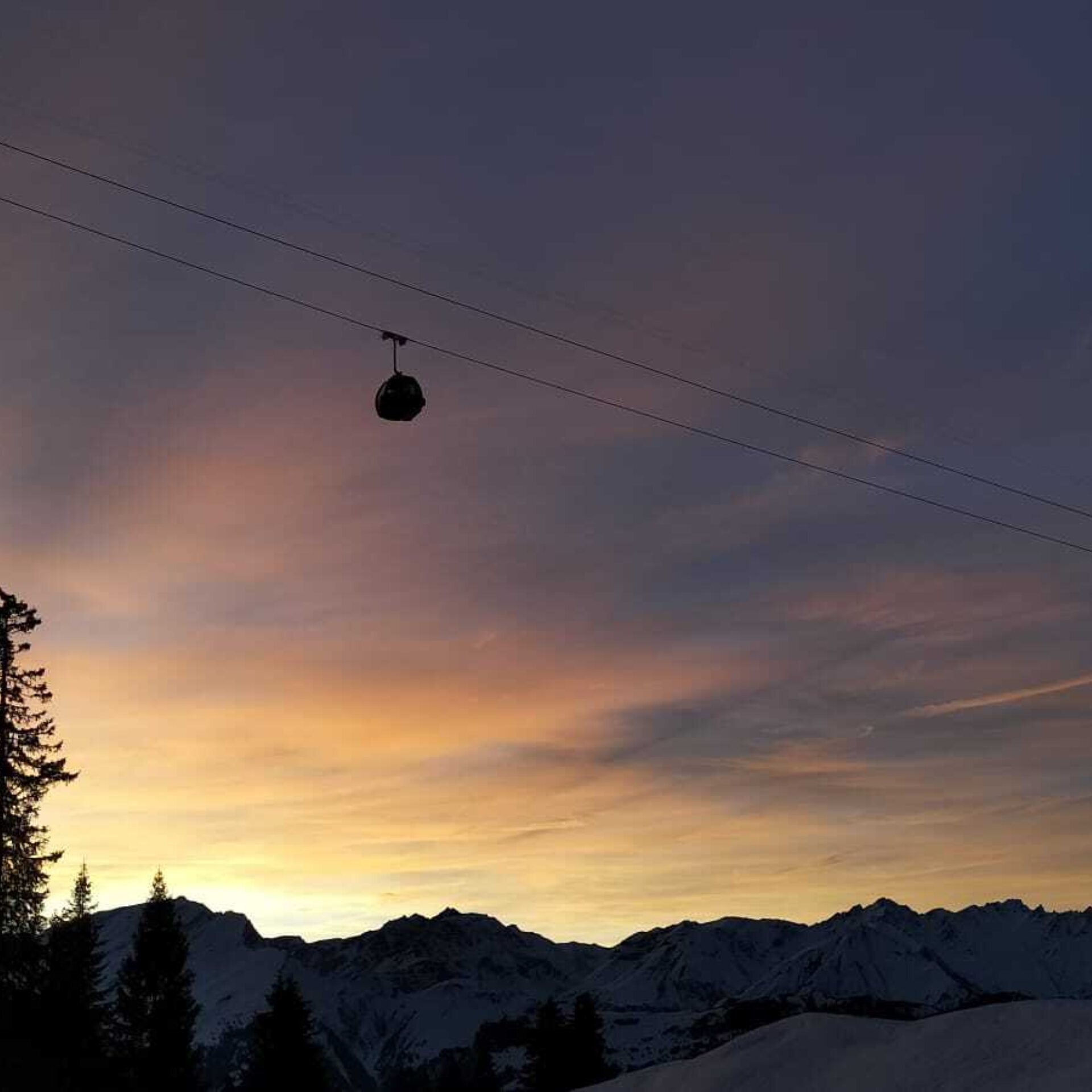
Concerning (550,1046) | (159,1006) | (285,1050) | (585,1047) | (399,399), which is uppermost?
(399,399)

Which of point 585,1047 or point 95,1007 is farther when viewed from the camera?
point 585,1047

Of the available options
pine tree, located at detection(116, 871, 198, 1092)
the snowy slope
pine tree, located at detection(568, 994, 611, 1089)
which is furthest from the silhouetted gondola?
pine tree, located at detection(568, 994, 611, 1089)

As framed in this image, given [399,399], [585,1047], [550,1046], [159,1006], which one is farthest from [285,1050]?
[399,399]

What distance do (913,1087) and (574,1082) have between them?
63.3 m

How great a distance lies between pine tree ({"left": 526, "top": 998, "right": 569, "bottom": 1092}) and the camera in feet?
242

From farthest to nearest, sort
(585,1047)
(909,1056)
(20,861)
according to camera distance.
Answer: (585,1047), (20,861), (909,1056)

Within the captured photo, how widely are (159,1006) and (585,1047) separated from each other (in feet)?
76.0

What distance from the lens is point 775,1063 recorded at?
17.3 metres

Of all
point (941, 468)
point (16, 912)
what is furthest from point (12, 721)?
point (941, 468)

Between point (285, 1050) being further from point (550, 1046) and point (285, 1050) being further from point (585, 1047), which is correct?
point (585, 1047)

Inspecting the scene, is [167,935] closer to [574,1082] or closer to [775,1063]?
[574,1082]

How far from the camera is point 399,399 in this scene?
2061cm

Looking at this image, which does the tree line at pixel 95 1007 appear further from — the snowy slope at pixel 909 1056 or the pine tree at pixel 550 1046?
the snowy slope at pixel 909 1056

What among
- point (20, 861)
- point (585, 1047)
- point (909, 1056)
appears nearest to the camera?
point (909, 1056)
